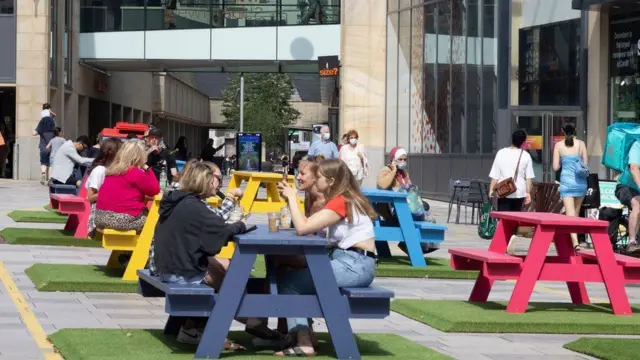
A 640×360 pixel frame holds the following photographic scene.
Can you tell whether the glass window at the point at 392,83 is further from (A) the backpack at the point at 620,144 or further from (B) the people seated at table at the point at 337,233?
(B) the people seated at table at the point at 337,233

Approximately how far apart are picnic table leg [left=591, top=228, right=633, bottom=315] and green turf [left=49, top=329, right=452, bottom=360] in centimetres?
221

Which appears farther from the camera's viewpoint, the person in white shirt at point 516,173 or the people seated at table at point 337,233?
the person in white shirt at point 516,173

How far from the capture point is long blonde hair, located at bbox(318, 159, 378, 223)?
8.82 m

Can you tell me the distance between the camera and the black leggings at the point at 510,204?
16.9 m

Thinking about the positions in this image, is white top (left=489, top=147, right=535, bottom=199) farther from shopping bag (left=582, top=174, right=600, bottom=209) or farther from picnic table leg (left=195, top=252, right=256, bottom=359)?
picnic table leg (left=195, top=252, right=256, bottom=359)

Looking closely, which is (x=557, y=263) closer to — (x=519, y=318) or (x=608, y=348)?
(x=519, y=318)

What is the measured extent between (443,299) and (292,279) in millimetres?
3757

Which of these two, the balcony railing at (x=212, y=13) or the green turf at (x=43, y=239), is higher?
the balcony railing at (x=212, y=13)

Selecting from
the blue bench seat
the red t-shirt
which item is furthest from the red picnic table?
the red t-shirt

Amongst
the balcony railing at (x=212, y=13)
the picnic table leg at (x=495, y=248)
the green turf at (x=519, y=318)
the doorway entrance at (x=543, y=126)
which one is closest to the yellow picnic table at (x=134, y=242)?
the green turf at (x=519, y=318)

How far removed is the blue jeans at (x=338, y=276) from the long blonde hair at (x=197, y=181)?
86cm

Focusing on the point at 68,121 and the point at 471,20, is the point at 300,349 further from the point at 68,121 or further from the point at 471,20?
the point at 68,121

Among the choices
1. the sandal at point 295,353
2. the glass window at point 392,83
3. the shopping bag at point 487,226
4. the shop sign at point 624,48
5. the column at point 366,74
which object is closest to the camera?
the sandal at point 295,353

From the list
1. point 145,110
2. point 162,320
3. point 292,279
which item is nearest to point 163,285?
point 292,279
